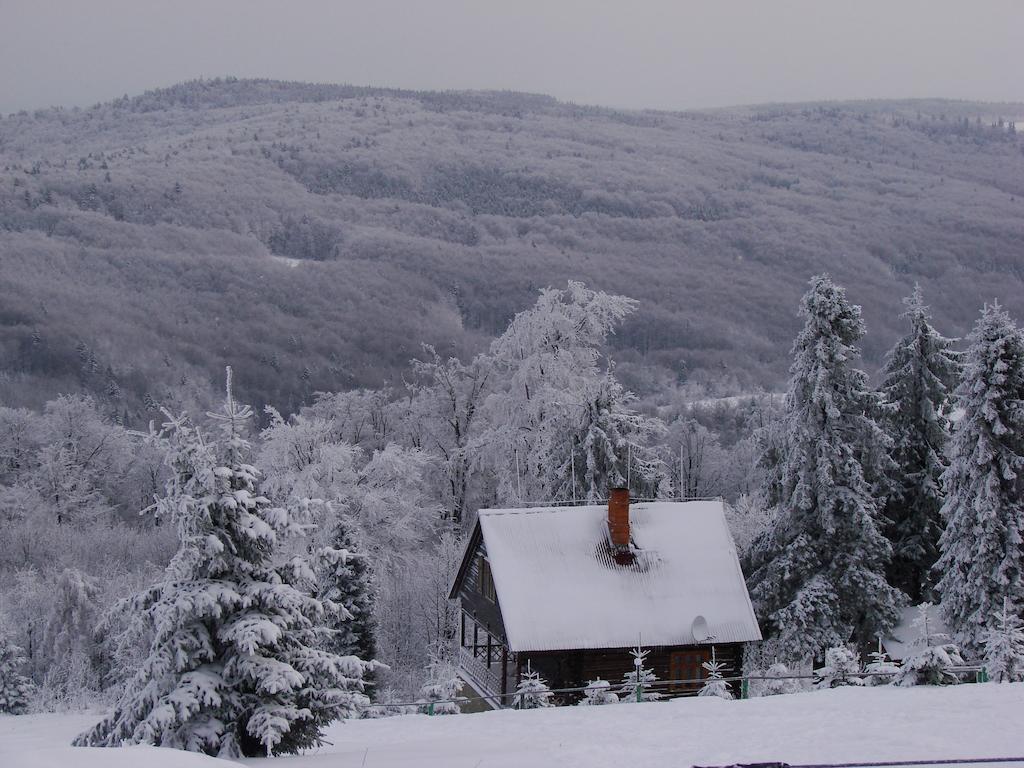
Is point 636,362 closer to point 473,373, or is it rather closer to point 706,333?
point 706,333

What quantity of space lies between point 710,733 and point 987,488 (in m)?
16.3

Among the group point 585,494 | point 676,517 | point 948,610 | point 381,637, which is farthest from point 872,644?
point 381,637

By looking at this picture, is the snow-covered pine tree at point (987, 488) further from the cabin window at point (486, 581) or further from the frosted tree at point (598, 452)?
the cabin window at point (486, 581)

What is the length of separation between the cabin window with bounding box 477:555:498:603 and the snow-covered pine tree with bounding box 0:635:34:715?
16884mm

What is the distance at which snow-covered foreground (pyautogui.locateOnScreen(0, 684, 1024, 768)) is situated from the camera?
1413cm

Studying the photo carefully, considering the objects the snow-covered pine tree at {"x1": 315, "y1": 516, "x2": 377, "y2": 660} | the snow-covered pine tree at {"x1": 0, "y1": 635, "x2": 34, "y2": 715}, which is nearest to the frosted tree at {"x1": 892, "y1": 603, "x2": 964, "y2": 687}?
the snow-covered pine tree at {"x1": 315, "y1": 516, "x2": 377, "y2": 660}

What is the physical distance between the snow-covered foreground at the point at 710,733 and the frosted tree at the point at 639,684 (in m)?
2.52

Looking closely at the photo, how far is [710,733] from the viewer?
15.9m

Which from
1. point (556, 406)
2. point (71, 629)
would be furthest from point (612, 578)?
point (71, 629)

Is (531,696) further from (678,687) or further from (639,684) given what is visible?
(678,687)

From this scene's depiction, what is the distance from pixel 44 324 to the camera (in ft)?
406

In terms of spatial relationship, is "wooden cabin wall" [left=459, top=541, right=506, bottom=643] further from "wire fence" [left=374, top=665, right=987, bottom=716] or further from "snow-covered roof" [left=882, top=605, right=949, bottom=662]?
"snow-covered roof" [left=882, top=605, right=949, bottom=662]

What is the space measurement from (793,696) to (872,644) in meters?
14.4

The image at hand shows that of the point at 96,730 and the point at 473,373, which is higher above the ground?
the point at 96,730
